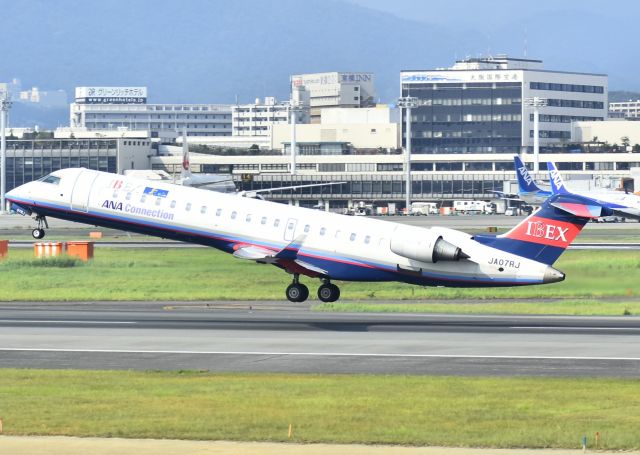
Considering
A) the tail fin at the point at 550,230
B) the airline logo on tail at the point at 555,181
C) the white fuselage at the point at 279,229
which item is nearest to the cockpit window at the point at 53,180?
the white fuselage at the point at 279,229

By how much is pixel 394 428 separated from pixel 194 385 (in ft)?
26.9

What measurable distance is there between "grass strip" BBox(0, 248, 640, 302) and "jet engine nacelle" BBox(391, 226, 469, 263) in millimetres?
9660

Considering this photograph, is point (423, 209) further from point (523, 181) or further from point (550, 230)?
point (550, 230)

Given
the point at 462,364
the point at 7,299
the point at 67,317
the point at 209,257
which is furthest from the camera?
the point at 209,257

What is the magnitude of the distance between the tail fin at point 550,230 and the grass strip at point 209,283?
26.0 feet

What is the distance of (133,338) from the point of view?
45938mm

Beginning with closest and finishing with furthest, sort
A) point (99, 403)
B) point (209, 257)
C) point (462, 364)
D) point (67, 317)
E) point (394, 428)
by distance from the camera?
point (394, 428) → point (99, 403) → point (462, 364) → point (67, 317) → point (209, 257)

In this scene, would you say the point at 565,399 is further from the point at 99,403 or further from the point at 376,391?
the point at 99,403

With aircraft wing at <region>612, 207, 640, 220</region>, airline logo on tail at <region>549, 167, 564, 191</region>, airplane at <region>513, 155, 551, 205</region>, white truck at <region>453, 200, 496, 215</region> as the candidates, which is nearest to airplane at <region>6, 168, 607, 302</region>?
aircraft wing at <region>612, 207, 640, 220</region>

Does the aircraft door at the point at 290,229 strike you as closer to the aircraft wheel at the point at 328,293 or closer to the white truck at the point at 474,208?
the aircraft wheel at the point at 328,293

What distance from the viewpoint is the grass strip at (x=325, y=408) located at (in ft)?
91.2

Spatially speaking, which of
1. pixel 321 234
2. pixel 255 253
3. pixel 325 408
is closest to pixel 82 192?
pixel 255 253

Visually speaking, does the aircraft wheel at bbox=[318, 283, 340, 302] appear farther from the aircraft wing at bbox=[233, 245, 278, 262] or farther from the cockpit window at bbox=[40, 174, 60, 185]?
the cockpit window at bbox=[40, 174, 60, 185]


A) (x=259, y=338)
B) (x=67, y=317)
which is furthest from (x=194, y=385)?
(x=67, y=317)
